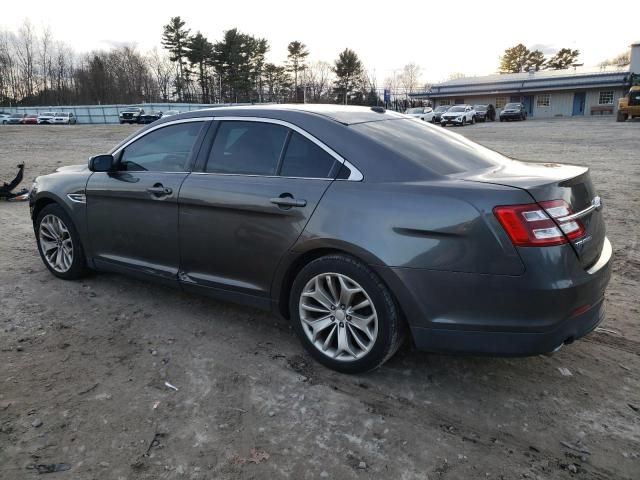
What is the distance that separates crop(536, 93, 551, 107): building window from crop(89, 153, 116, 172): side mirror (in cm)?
6260

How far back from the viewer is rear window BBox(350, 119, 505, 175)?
3207 mm

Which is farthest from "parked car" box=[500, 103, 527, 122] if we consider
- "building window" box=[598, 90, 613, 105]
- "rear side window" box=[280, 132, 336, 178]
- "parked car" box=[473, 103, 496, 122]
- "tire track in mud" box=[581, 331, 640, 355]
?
"rear side window" box=[280, 132, 336, 178]

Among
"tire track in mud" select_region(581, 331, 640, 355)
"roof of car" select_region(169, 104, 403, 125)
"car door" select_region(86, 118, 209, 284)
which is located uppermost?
"roof of car" select_region(169, 104, 403, 125)

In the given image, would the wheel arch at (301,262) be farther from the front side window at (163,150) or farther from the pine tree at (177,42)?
the pine tree at (177,42)

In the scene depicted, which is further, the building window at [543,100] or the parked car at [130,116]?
the building window at [543,100]

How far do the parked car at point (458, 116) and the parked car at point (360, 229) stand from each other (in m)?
38.2

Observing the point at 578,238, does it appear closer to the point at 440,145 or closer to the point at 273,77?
the point at 440,145

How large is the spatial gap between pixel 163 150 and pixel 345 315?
2142mm

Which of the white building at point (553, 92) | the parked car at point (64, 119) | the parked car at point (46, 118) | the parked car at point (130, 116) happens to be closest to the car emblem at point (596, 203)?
the parked car at point (130, 116)

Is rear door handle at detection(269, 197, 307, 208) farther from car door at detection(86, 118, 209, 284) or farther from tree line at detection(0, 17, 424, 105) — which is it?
tree line at detection(0, 17, 424, 105)

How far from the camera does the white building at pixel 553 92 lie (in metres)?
55.2

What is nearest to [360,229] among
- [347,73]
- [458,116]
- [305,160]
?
[305,160]

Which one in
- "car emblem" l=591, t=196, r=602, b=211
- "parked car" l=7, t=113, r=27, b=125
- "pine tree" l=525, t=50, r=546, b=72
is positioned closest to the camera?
"car emblem" l=591, t=196, r=602, b=211

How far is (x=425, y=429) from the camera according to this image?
278cm
